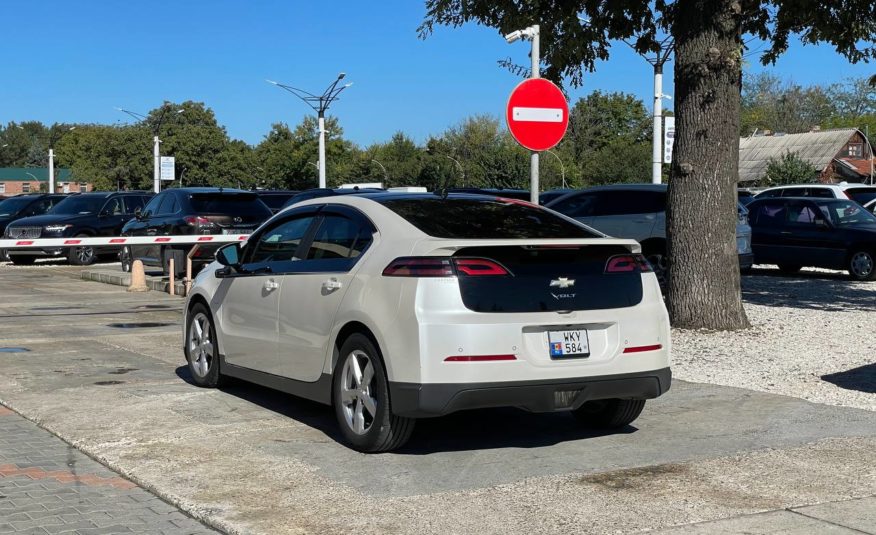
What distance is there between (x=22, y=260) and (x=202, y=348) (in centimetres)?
2205

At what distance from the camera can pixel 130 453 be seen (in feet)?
21.7

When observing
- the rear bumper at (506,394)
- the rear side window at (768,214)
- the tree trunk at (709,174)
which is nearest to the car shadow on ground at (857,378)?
the tree trunk at (709,174)

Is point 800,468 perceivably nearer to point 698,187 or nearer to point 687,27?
point 698,187

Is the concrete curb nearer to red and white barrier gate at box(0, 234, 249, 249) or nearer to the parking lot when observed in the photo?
red and white barrier gate at box(0, 234, 249, 249)

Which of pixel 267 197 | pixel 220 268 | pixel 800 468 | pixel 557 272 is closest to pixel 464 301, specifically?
pixel 557 272

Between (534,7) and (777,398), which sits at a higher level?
(534,7)

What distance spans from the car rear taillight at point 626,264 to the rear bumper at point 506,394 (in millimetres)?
651

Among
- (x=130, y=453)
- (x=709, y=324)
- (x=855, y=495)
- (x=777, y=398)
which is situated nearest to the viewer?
(x=855, y=495)

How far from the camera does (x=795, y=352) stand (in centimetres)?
1059

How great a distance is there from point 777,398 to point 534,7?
6.93 meters

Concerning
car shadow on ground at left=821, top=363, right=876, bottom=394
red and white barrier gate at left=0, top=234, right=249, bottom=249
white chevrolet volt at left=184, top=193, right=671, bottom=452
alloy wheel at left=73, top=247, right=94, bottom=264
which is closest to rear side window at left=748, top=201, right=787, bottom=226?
red and white barrier gate at left=0, top=234, right=249, bottom=249

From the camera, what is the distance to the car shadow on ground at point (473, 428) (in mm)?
6930

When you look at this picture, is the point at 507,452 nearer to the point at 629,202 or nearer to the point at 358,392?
the point at 358,392

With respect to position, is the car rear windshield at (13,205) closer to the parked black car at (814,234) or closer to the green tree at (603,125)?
the parked black car at (814,234)
